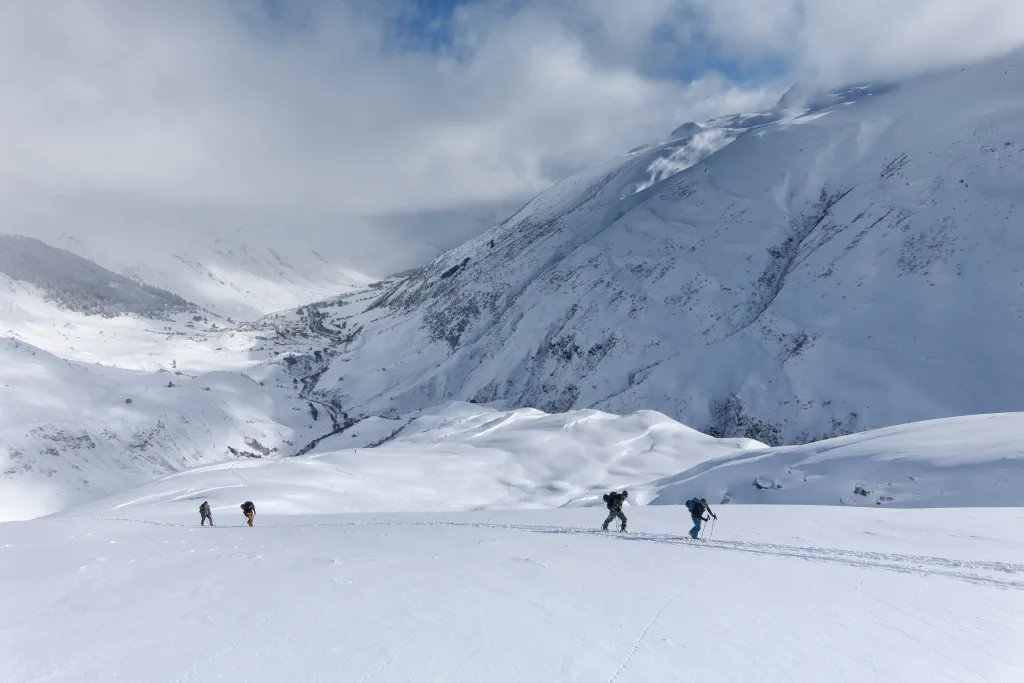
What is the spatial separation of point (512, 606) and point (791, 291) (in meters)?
70.6

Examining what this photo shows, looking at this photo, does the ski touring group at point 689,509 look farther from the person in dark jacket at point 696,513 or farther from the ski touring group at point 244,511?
the ski touring group at point 244,511

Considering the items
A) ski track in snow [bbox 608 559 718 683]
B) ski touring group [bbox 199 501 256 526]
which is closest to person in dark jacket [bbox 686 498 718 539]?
ski track in snow [bbox 608 559 718 683]

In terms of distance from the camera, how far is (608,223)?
121 meters

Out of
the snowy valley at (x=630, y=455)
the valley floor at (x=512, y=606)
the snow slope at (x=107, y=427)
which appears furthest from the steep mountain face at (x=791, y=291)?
the valley floor at (x=512, y=606)

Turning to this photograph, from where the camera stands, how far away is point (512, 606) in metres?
11.0

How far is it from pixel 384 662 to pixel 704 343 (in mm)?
71735

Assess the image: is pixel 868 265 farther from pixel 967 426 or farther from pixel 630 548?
pixel 630 548

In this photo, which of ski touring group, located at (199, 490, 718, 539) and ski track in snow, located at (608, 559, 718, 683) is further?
ski touring group, located at (199, 490, 718, 539)

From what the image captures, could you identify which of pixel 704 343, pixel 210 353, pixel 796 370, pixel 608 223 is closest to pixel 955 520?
pixel 796 370

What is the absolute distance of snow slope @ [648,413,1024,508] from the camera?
26000 millimetres

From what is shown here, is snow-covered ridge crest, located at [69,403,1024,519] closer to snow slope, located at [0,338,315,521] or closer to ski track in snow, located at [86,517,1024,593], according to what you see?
ski track in snow, located at [86,517,1024,593]

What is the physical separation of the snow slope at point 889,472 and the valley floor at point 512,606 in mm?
8219

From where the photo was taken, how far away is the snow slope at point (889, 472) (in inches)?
1024

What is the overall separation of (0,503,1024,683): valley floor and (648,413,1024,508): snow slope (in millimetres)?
8219
